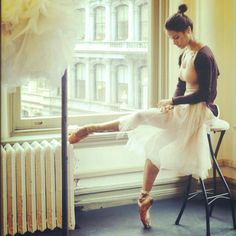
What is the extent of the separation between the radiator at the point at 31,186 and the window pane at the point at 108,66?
0.59 m

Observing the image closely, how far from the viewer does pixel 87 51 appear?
11.2 ft

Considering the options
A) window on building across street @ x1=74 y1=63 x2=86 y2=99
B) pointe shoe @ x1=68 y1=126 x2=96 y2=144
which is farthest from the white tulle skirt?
window on building across street @ x1=74 y1=63 x2=86 y2=99

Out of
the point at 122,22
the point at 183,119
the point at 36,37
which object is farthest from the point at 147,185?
the point at 36,37

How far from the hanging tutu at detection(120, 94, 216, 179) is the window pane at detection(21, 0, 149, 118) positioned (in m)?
0.68

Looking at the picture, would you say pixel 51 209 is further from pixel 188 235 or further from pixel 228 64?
pixel 228 64

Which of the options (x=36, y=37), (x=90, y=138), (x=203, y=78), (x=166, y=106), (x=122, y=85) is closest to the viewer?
(x=36, y=37)

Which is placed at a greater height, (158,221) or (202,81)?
(202,81)

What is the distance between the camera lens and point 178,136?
2832 mm

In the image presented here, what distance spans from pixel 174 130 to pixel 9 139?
1.05 meters

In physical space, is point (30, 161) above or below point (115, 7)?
below

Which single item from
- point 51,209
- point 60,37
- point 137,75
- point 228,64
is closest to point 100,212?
point 51,209

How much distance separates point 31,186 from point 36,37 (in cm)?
121

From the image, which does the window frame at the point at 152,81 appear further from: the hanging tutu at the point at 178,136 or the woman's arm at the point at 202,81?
the woman's arm at the point at 202,81

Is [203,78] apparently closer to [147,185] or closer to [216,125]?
[216,125]
